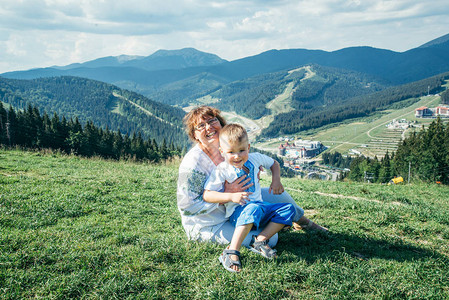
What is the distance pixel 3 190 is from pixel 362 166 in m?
69.8

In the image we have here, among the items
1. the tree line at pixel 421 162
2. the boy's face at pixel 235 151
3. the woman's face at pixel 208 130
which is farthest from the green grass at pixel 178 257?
the tree line at pixel 421 162

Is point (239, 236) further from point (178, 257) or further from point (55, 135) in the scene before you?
point (55, 135)

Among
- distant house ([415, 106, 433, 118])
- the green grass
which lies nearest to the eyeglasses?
the green grass

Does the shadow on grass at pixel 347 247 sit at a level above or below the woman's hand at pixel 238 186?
below

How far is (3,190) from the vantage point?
6.77 m

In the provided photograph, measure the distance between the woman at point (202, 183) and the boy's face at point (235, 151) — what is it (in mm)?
280

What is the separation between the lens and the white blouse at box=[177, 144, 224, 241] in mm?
4273

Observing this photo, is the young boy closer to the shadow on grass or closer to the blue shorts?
the blue shorts

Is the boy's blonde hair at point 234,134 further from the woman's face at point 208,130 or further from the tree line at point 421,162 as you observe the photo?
the tree line at point 421,162

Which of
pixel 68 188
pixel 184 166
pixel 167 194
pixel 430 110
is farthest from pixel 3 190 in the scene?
pixel 430 110

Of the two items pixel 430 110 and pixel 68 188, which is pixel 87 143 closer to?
pixel 68 188

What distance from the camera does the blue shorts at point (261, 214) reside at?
3.96 metres

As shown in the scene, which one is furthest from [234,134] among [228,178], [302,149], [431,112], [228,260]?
[431,112]

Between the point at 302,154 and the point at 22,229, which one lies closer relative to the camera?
the point at 22,229
